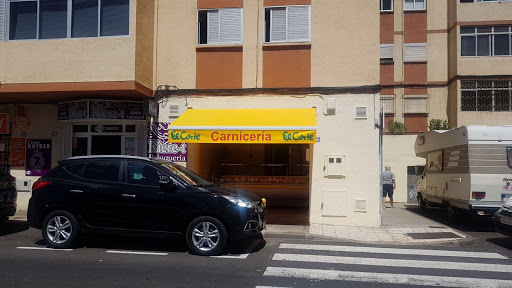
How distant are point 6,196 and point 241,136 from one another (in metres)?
5.56

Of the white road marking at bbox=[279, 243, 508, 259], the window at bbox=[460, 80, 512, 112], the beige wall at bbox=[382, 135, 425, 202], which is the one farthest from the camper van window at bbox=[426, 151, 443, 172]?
the window at bbox=[460, 80, 512, 112]

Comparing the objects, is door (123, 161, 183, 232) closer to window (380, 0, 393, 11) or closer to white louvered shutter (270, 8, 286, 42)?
white louvered shutter (270, 8, 286, 42)

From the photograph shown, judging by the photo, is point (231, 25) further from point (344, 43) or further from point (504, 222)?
point (504, 222)

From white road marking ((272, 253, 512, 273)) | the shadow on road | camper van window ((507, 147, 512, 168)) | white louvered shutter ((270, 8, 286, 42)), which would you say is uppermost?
white louvered shutter ((270, 8, 286, 42))

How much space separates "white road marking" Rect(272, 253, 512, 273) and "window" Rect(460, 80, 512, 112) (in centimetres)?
1514

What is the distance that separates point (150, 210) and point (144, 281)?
1840 mm

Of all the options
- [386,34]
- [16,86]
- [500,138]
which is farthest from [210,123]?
[386,34]

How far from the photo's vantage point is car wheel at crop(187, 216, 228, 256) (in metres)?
7.06

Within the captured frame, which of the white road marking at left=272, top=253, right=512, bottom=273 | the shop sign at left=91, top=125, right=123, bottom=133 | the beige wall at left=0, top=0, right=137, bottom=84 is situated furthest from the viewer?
the shop sign at left=91, top=125, right=123, bottom=133

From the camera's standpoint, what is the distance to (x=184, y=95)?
11.3 m

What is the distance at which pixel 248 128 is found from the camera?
938 centimetres

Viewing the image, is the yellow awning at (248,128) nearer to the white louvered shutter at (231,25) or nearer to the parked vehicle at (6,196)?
the white louvered shutter at (231,25)

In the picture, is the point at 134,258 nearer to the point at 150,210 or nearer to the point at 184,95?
the point at 150,210

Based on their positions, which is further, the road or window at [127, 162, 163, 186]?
window at [127, 162, 163, 186]
